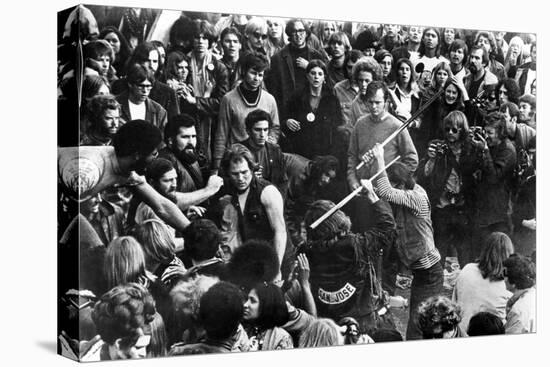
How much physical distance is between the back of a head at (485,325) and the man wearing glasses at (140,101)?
299cm

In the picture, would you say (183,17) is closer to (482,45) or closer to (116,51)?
(116,51)

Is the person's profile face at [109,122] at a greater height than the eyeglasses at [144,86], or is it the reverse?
the eyeglasses at [144,86]

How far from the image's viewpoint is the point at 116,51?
27.7 feet

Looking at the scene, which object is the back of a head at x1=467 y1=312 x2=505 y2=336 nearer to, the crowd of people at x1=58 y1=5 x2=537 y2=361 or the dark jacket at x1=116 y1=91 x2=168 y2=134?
the crowd of people at x1=58 y1=5 x2=537 y2=361

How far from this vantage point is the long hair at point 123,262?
8.38 meters

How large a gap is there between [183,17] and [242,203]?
4.51 feet

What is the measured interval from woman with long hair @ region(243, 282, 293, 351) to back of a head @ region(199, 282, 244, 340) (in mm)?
84

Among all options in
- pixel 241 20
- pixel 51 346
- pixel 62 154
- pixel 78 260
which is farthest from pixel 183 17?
pixel 51 346

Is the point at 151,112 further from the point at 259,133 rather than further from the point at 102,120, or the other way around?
the point at 259,133

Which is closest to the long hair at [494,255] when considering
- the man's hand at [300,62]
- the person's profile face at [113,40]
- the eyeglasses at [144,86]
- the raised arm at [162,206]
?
the man's hand at [300,62]

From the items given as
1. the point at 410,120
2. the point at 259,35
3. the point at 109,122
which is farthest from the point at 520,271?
the point at 109,122

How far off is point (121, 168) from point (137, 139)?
230mm

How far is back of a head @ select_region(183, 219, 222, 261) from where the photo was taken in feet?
28.3

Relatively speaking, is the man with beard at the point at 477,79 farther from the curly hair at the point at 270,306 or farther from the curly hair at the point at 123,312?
the curly hair at the point at 123,312
